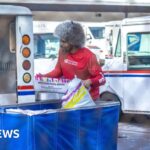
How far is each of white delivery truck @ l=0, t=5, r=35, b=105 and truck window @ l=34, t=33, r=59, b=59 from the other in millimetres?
5581

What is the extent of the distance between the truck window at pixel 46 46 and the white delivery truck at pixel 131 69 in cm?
210

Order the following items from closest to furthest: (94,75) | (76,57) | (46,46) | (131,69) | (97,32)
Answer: (94,75) → (76,57) → (131,69) → (46,46) → (97,32)

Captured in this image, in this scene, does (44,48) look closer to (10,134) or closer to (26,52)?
(26,52)

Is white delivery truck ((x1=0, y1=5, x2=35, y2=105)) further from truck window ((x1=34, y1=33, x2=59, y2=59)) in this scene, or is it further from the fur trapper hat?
truck window ((x1=34, y1=33, x2=59, y2=59))

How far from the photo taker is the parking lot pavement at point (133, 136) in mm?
8148

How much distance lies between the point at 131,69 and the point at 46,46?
9.79 feet

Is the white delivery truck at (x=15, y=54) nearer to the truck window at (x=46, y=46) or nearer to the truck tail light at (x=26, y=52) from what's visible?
the truck tail light at (x=26, y=52)

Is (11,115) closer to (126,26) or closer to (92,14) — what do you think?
(126,26)

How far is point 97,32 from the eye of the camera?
12.8 metres

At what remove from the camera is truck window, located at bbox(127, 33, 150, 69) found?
1030 cm

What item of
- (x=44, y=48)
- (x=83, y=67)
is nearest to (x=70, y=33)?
(x=83, y=67)

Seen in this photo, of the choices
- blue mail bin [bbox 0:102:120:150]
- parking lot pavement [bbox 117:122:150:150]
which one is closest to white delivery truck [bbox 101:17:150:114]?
parking lot pavement [bbox 117:122:150:150]

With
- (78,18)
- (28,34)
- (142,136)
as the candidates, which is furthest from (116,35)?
(78,18)

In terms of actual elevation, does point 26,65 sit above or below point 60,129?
above
